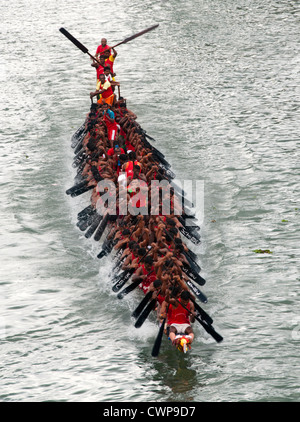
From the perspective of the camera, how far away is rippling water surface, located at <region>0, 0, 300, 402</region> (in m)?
13.5

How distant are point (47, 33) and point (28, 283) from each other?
2477cm

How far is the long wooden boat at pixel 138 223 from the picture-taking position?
14.1m

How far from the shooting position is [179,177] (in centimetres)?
2238

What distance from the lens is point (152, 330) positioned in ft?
47.2

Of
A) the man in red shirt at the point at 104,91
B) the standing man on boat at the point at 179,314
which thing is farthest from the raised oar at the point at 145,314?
the man in red shirt at the point at 104,91

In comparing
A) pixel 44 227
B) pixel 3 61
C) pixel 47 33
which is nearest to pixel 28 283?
pixel 44 227

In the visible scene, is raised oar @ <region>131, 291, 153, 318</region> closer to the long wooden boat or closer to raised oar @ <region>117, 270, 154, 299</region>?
the long wooden boat

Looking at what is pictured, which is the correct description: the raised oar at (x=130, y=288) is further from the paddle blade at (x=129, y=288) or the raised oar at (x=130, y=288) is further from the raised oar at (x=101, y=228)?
the raised oar at (x=101, y=228)

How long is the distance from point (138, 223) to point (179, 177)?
6.61 meters

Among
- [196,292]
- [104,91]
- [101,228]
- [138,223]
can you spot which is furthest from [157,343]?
[104,91]

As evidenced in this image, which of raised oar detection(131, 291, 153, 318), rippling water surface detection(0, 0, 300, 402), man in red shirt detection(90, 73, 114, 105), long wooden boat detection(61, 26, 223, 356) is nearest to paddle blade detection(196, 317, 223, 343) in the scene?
long wooden boat detection(61, 26, 223, 356)

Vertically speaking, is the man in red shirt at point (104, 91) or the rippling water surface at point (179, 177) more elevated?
the man in red shirt at point (104, 91)

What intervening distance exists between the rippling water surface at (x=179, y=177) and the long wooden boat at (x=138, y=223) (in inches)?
20.7

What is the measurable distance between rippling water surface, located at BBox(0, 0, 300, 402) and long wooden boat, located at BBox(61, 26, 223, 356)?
0.53m
